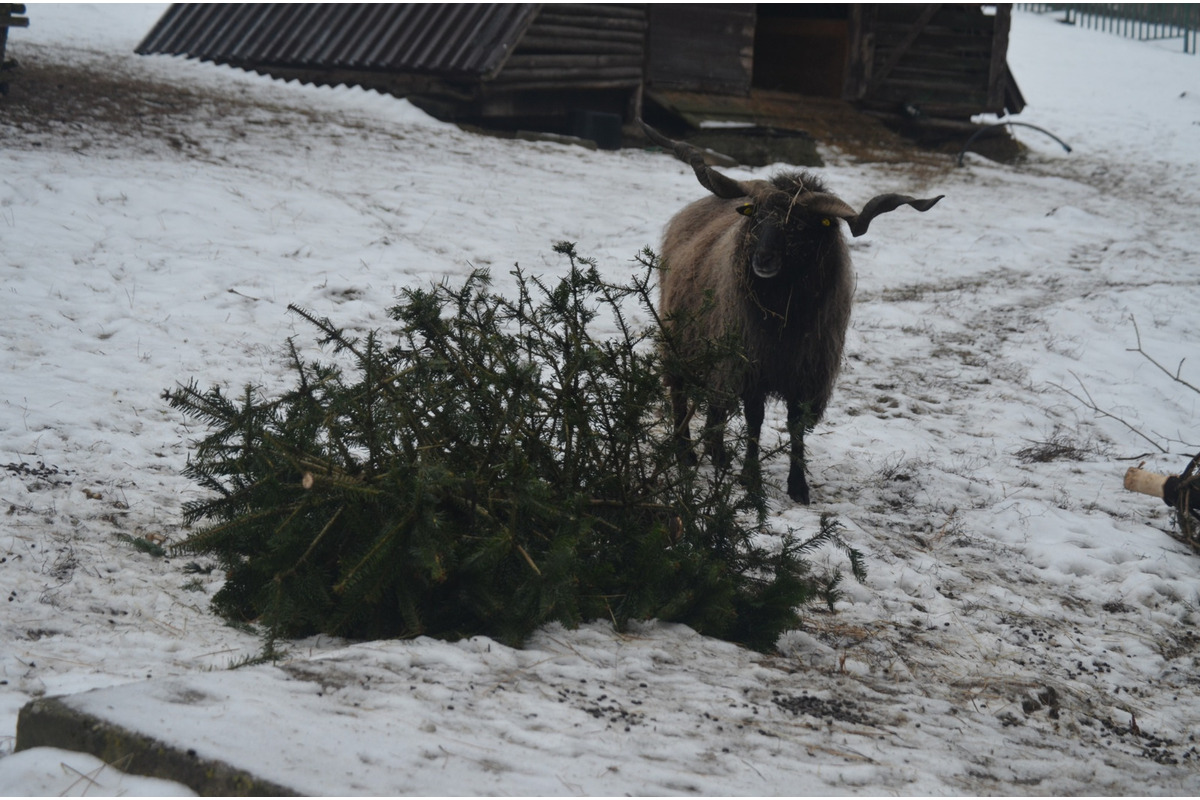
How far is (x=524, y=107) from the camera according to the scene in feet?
45.5

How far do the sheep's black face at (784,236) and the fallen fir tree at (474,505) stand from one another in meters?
1.30

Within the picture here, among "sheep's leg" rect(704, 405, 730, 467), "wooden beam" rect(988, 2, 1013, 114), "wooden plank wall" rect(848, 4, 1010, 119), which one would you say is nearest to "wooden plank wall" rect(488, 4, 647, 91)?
"wooden plank wall" rect(848, 4, 1010, 119)

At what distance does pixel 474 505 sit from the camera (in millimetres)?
3418

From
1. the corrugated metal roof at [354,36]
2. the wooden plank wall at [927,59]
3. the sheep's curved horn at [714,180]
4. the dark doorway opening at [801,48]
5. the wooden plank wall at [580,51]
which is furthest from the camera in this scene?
the dark doorway opening at [801,48]

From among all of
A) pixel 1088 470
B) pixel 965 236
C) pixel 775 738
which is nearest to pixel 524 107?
pixel 965 236

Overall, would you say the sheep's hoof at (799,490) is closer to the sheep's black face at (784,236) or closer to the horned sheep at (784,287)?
the horned sheep at (784,287)

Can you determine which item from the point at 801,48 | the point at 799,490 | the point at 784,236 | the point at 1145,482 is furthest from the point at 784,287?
the point at 801,48

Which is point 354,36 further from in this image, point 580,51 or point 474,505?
point 474,505

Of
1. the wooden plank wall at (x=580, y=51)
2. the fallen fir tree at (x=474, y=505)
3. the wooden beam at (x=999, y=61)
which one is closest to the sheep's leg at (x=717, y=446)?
the fallen fir tree at (x=474, y=505)

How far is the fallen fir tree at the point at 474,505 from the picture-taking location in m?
3.25

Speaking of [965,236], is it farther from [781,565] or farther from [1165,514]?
[781,565]

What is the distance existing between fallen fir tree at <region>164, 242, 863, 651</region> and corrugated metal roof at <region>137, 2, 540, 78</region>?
9.62 metres

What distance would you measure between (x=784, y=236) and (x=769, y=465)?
1.47 meters

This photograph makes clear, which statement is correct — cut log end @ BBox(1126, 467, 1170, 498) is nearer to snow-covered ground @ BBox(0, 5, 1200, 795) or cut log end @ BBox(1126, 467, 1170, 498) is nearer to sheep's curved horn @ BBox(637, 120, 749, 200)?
snow-covered ground @ BBox(0, 5, 1200, 795)
